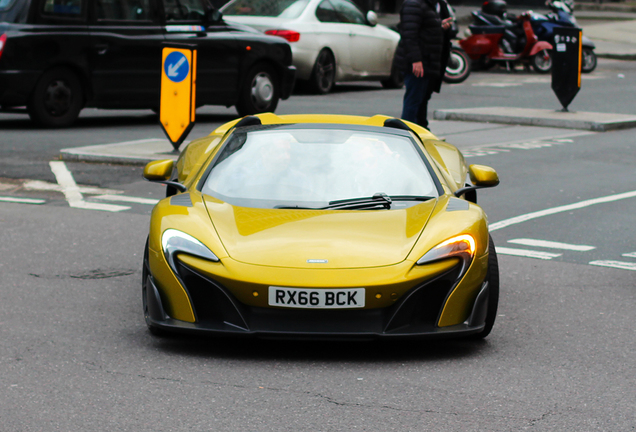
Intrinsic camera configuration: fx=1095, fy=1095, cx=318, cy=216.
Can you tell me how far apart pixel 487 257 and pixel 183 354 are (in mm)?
1543

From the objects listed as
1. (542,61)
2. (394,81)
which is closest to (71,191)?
(394,81)

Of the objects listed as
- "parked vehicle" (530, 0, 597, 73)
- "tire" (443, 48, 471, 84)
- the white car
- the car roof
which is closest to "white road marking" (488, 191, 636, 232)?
the car roof

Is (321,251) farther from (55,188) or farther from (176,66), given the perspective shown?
(176,66)

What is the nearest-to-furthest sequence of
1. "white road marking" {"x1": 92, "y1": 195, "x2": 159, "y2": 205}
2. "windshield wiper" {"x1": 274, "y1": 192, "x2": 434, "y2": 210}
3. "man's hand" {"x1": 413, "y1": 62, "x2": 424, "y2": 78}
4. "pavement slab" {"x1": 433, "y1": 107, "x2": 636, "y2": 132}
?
"windshield wiper" {"x1": 274, "y1": 192, "x2": 434, "y2": 210} → "white road marking" {"x1": 92, "y1": 195, "x2": 159, "y2": 205} → "man's hand" {"x1": 413, "y1": 62, "x2": 424, "y2": 78} → "pavement slab" {"x1": 433, "y1": 107, "x2": 636, "y2": 132}

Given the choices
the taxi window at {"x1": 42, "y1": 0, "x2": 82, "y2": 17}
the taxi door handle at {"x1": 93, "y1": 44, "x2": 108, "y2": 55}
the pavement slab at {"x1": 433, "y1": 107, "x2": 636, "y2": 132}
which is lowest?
the pavement slab at {"x1": 433, "y1": 107, "x2": 636, "y2": 132}

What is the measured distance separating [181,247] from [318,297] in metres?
Answer: 0.71

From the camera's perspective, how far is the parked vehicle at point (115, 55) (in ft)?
42.9

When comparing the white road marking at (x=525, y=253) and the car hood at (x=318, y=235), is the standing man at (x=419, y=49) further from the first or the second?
the car hood at (x=318, y=235)

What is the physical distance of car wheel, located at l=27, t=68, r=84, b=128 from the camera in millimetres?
13289

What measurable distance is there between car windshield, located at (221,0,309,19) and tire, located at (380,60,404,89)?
→ 282 cm

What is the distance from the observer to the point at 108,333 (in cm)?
557

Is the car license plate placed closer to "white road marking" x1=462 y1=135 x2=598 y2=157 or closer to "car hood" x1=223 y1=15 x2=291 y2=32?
"white road marking" x1=462 y1=135 x2=598 y2=157

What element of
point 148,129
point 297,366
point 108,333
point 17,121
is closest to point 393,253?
point 297,366

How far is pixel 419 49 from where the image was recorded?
496 inches
